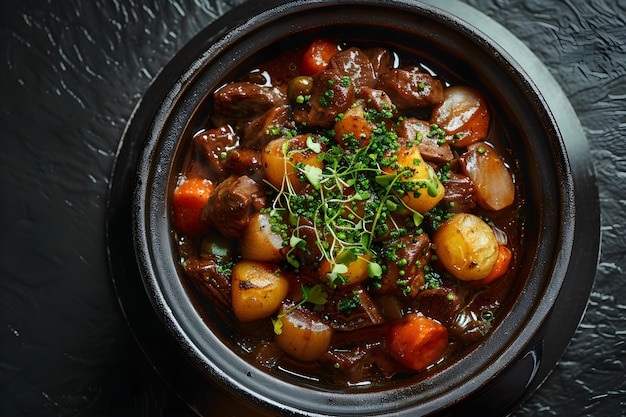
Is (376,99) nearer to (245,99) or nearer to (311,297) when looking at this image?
(245,99)

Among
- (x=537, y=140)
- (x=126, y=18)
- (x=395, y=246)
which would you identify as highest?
(x=126, y=18)

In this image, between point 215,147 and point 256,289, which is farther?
point 215,147

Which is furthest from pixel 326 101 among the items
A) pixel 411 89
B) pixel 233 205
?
pixel 233 205

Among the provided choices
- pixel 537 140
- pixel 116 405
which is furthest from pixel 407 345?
pixel 116 405

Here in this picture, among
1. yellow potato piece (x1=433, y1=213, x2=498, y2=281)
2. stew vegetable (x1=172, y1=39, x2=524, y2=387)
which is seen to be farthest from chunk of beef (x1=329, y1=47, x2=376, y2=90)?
yellow potato piece (x1=433, y1=213, x2=498, y2=281)

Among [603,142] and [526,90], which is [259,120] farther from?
[603,142]
